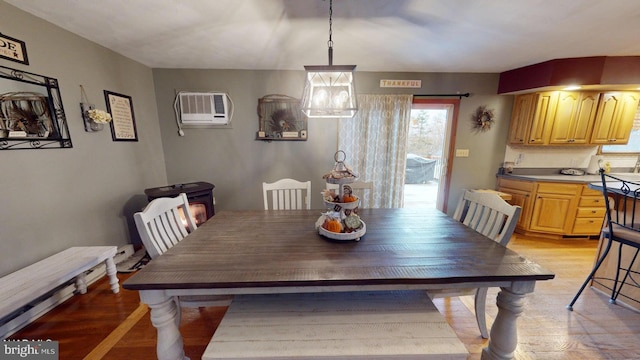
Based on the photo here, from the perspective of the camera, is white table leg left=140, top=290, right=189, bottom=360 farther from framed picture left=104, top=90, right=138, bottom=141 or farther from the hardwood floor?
framed picture left=104, top=90, right=138, bottom=141

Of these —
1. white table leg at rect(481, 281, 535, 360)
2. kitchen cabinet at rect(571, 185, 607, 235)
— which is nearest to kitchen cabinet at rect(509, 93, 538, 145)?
kitchen cabinet at rect(571, 185, 607, 235)

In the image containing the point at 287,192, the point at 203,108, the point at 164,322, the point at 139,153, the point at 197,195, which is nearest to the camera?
the point at 164,322

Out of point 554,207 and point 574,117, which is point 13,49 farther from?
point 574,117

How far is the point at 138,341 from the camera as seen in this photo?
153 centimetres

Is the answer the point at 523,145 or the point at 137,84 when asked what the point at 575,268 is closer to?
the point at 523,145

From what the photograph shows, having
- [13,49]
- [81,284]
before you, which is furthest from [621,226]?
[13,49]

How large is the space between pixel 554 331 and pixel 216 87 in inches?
168

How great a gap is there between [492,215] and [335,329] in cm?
134

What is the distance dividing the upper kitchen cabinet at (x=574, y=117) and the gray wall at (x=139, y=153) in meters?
0.56

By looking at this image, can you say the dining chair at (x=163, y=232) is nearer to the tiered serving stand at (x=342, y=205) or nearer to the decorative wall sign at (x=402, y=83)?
the tiered serving stand at (x=342, y=205)

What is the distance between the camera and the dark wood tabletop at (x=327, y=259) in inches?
39.2

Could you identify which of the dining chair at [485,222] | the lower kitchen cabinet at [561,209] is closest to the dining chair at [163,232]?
the dining chair at [485,222]

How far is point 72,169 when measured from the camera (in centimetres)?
202

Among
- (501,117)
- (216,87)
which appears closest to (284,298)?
(216,87)
